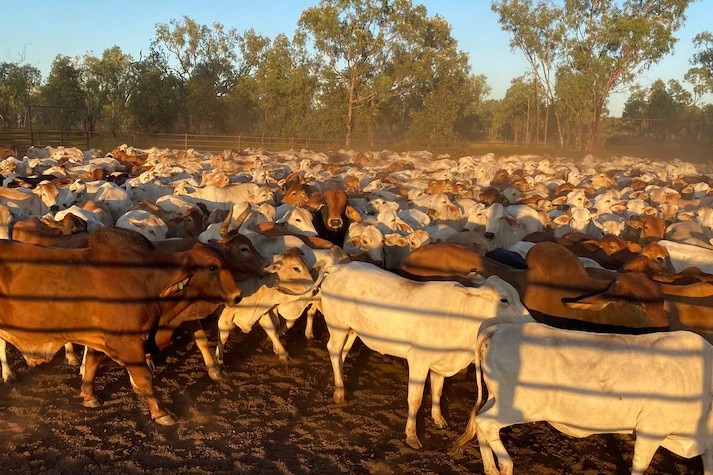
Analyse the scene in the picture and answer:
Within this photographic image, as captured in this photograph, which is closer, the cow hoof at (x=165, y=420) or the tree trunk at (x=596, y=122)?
the cow hoof at (x=165, y=420)

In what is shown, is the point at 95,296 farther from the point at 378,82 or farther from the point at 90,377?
the point at 378,82

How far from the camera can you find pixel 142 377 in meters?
5.84

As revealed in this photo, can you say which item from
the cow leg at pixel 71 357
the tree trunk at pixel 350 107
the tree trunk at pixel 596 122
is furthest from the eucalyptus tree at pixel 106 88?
the cow leg at pixel 71 357

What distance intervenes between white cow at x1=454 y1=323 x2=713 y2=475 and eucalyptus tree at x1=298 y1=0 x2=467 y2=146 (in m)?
40.2

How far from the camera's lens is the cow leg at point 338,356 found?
20.9 ft

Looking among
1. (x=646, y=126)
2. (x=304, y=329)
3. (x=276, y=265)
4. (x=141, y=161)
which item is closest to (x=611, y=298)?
(x=276, y=265)

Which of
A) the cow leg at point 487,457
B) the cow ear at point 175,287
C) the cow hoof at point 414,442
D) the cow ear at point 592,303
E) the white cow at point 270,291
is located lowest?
the cow hoof at point 414,442

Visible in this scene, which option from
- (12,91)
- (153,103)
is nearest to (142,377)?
(153,103)

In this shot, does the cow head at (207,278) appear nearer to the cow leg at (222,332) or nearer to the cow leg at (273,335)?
the cow leg at (222,332)

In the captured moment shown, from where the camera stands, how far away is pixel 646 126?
5503 cm

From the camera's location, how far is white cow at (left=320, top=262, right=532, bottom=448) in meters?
5.51

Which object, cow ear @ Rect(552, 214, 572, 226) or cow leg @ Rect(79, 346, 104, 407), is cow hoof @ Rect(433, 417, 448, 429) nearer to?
cow leg @ Rect(79, 346, 104, 407)

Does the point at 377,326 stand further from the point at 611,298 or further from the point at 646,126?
the point at 646,126

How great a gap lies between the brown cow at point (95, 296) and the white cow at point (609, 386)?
10.0ft
